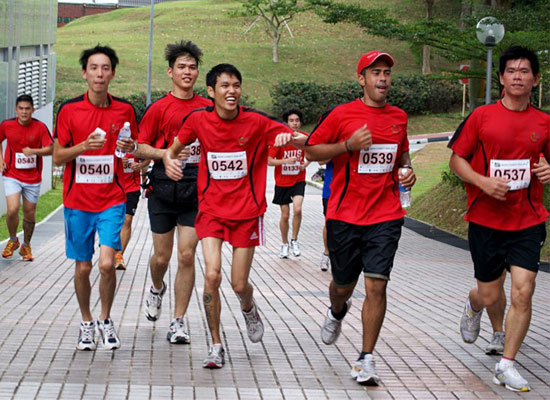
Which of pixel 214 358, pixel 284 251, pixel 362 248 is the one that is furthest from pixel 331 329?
pixel 284 251

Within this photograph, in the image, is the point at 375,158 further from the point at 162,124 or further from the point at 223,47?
the point at 223,47

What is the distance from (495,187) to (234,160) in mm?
1732

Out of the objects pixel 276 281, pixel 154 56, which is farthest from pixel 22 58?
pixel 154 56

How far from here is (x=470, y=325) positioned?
782 centimetres

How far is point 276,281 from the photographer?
40.7 ft

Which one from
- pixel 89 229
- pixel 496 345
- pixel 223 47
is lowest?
pixel 496 345

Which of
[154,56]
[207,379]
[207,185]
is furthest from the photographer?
[154,56]

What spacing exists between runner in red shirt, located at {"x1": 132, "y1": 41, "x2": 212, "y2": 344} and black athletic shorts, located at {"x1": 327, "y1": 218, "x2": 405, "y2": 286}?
53.6 inches

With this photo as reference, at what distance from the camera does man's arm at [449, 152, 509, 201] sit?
262 inches

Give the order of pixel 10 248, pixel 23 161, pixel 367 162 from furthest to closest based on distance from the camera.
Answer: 1. pixel 10 248
2. pixel 23 161
3. pixel 367 162

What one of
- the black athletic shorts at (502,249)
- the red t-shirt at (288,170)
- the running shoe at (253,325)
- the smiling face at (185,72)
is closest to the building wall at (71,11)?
the red t-shirt at (288,170)

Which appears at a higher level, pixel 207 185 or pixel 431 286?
pixel 207 185

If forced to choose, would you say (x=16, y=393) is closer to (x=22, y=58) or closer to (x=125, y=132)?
(x=125, y=132)

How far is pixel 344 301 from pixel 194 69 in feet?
7.30
